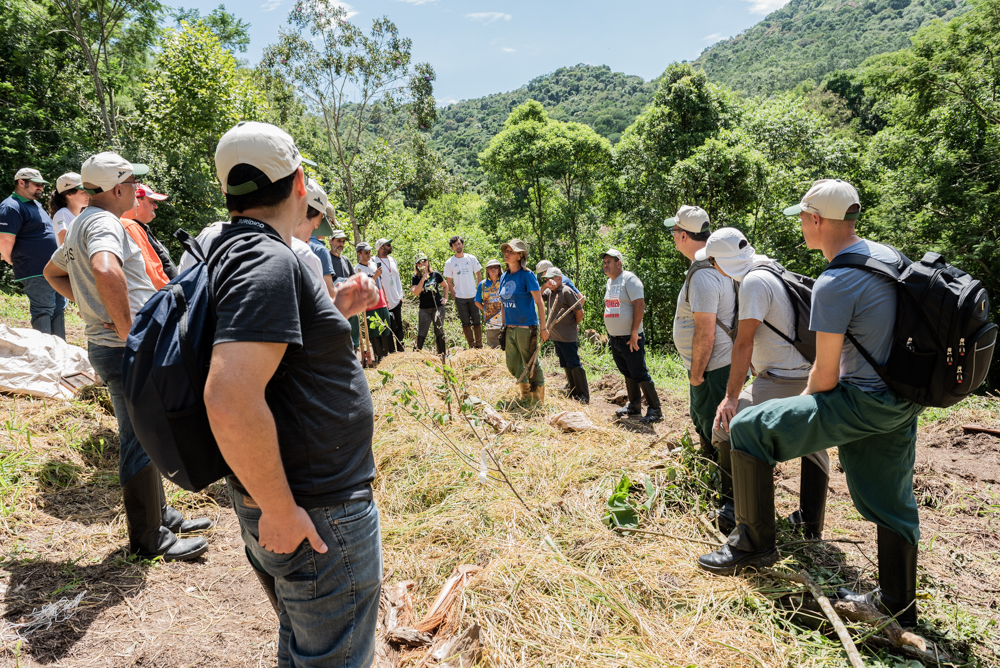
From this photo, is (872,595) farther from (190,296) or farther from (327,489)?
(190,296)

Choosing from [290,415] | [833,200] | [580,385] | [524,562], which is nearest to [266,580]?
[290,415]

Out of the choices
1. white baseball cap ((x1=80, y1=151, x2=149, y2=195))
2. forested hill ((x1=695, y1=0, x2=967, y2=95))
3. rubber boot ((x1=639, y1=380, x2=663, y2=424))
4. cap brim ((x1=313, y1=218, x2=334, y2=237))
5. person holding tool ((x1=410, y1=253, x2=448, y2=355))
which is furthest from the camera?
forested hill ((x1=695, y1=0, x2=967, y2=95))

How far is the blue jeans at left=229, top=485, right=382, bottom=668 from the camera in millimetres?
1293

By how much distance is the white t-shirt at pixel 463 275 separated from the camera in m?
8.70

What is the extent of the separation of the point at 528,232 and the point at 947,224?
11.8 m

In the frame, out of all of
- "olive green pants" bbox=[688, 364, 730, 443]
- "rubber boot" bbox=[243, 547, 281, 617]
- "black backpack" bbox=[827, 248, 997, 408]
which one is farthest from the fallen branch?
"rubber boot" bbox=[243, 547, 281, 617]

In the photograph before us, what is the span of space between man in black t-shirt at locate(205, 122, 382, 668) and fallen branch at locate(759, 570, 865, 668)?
5.77ft

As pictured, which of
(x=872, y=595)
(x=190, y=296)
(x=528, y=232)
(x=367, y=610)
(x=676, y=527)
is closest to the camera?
(x=190, y=296)

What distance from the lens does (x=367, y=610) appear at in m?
1.38

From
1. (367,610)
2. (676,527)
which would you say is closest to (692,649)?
(676,527)

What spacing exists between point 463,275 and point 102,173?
6.21m

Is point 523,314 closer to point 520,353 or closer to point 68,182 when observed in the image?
point 520,353

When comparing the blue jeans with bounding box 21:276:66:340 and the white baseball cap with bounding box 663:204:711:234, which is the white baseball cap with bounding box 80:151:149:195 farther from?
the white baseball cap with bounding box 663:204:711:234

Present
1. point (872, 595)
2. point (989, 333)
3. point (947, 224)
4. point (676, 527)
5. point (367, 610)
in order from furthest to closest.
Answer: point (947, 224)
point (676, 527)
point (872, 595)
point (989, 333)
point (367, 610)
